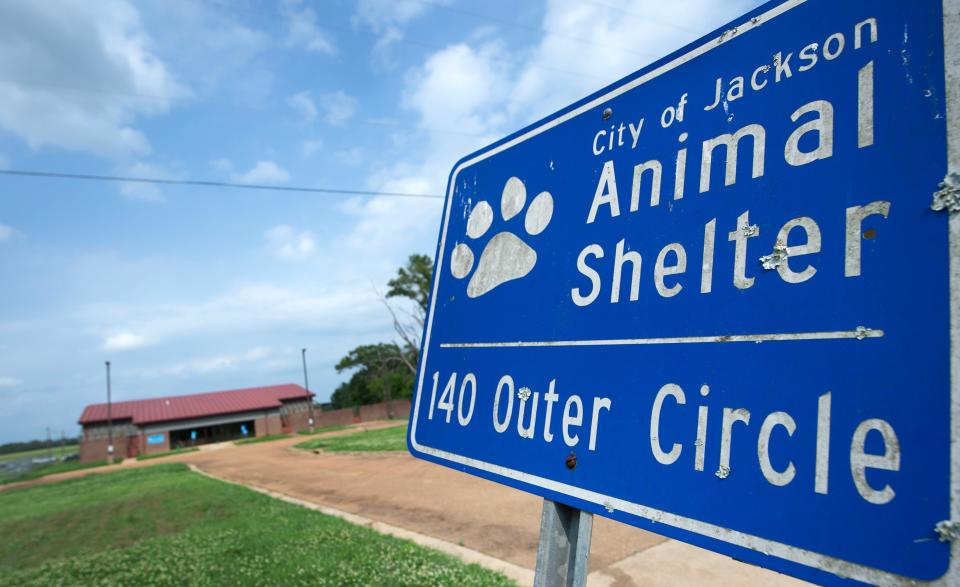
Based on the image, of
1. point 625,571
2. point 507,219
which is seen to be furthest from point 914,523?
point 625,571

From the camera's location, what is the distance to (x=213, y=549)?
660cm

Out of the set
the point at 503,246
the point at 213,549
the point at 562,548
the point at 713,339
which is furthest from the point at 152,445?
the point at 713,339

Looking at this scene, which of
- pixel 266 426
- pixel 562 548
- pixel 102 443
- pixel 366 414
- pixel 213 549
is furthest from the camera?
pixel 366 414

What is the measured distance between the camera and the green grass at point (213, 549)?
5184mm

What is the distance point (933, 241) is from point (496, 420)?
39.3 inches

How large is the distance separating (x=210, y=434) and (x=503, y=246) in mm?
48152

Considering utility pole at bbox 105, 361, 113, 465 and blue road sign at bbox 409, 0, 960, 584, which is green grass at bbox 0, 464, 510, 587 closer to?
blue road sign at bbox 409, 0, 960, 584

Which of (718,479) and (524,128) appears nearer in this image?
(718,479)

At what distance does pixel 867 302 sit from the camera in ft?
2.82

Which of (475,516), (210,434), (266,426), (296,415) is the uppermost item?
(475,516)

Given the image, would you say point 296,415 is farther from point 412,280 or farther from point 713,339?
point 713,339

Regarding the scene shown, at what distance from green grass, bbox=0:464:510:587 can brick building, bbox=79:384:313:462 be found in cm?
2964

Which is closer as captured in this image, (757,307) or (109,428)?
(757,307)

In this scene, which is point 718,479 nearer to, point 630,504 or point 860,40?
point 630,504
